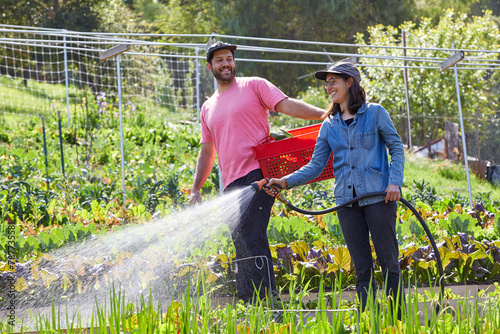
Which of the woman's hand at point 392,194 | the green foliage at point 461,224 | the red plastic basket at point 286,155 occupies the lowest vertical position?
the green foliage at point 461,224

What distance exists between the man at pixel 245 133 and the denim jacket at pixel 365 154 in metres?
0.31

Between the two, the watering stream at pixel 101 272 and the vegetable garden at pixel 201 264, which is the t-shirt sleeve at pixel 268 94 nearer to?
the watering stream at pixel 101 272

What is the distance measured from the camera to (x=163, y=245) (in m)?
3.79

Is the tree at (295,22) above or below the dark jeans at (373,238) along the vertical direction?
above

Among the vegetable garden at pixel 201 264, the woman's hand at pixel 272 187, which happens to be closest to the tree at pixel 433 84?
the vegetable garden at pixel 201 264

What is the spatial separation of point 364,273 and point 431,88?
11.9 metres

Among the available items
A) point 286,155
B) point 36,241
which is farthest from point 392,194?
point 36,241

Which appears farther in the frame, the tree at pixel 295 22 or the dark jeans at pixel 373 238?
the tree at pixel 295 22

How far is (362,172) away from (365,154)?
0.08 meters

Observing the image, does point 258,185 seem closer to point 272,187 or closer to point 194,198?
point 272,187

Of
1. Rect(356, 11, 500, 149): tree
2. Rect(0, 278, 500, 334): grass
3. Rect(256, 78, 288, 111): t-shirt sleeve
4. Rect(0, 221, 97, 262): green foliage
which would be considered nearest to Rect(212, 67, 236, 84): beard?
Rect(256, 78, 288, 111): t-shirt sleeve

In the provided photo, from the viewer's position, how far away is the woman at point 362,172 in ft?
8.36

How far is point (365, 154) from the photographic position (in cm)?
259

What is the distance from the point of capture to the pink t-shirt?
2.96 metres
